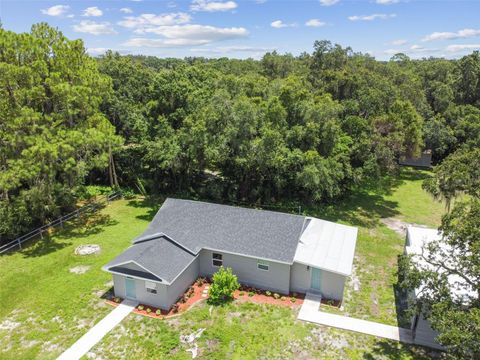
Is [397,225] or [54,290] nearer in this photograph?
[54,290]

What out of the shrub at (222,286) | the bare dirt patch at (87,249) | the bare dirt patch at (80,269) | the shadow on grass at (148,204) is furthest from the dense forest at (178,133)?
the shrub at (222,286)

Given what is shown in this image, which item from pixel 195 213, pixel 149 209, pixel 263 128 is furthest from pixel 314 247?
pixel 149 209

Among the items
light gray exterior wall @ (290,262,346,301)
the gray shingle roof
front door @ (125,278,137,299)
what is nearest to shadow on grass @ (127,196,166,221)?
the gray shingle roof

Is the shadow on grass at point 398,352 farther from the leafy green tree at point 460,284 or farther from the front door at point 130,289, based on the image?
the front door at point 130,289

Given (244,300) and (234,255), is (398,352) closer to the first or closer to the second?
(244,300)

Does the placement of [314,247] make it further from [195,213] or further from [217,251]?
[195,213]

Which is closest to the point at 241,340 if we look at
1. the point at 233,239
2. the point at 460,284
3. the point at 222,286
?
the point at 222,286

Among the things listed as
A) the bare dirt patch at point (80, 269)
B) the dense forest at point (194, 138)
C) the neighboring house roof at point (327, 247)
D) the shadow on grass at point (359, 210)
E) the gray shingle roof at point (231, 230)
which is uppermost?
the dense forest at point (194, 138)

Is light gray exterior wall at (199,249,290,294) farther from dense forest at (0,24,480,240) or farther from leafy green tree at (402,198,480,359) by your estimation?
dense forest at (0,24,480,240)
